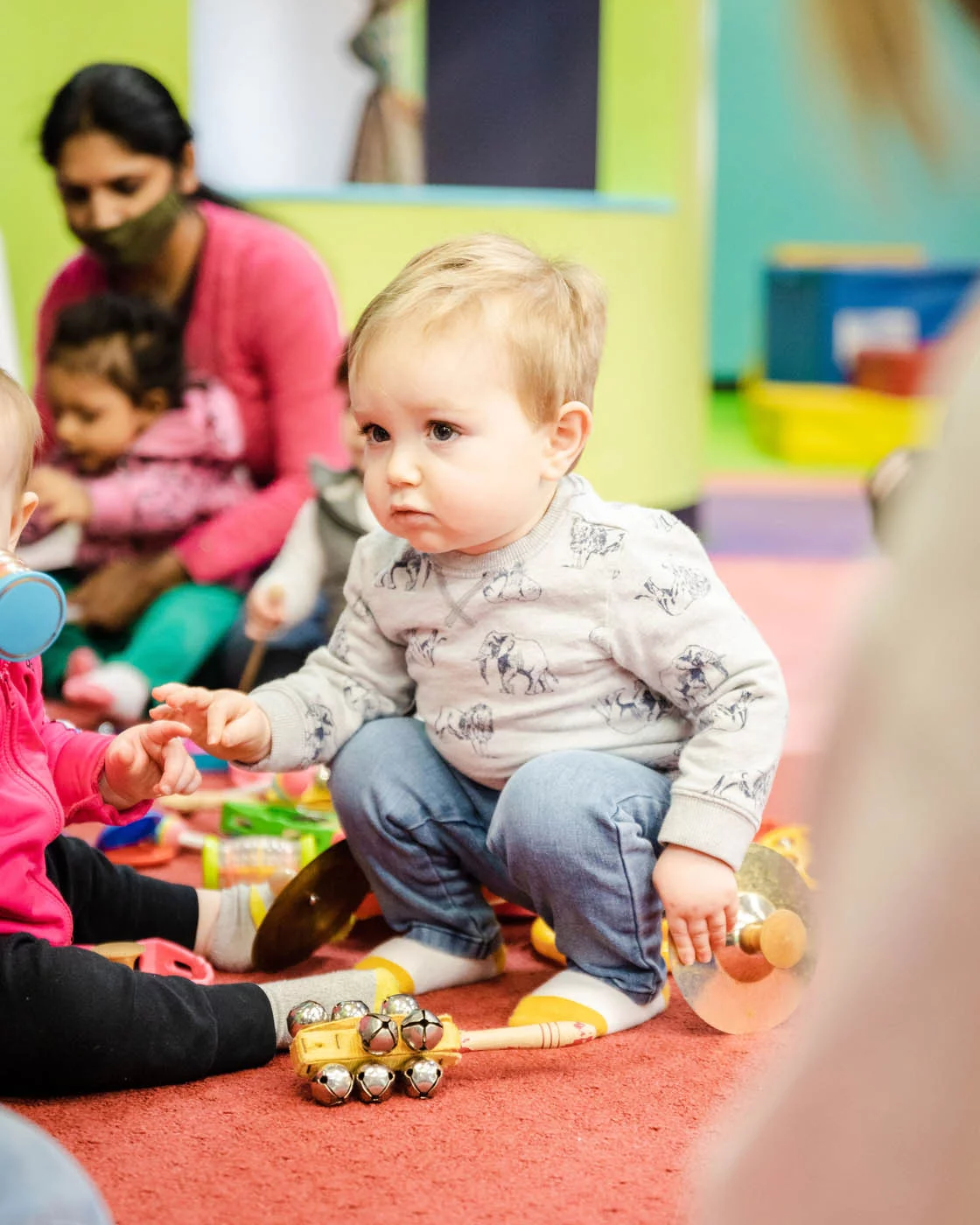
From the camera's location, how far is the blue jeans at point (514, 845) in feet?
3.42

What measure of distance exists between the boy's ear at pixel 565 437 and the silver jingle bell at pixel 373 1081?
0.43 meters

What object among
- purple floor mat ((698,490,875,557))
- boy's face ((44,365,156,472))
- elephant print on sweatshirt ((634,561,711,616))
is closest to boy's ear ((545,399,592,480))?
elephant print on sweatshirt ((634,561,711,616))

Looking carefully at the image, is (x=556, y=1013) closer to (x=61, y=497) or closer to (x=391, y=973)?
(x=391, y=973)

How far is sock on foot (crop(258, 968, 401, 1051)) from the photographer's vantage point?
3.36ft

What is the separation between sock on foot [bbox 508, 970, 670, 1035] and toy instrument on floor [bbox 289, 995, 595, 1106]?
64 millimetres

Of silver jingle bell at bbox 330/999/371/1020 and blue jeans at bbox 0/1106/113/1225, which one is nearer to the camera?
blue jeans at bbox 0/1106/113/1225

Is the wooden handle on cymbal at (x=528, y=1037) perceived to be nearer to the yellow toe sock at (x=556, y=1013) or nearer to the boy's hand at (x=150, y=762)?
the yellow toe sock at (x=556, y=1013)

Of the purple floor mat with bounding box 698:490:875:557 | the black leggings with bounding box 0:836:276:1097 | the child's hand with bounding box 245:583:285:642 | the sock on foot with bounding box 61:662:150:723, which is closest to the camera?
the black leggings with bounding box 0:836:276:1097

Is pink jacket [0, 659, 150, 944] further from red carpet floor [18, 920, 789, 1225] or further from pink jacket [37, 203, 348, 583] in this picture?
pink jacket [37, 203, 348, 583]

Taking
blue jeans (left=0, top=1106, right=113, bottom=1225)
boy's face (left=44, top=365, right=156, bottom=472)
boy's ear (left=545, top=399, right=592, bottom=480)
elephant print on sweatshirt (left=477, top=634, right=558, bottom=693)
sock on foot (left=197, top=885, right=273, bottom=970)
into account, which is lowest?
sock on foot (left=197, top=885, right=273, bottom=970)

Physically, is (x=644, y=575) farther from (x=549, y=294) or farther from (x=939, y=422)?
(x=939, y=422)

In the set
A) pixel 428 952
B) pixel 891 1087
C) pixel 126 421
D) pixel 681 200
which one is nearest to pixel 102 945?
pixel 428 952

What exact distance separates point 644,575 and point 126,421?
1.05 metres

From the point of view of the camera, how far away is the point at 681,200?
2535mm
